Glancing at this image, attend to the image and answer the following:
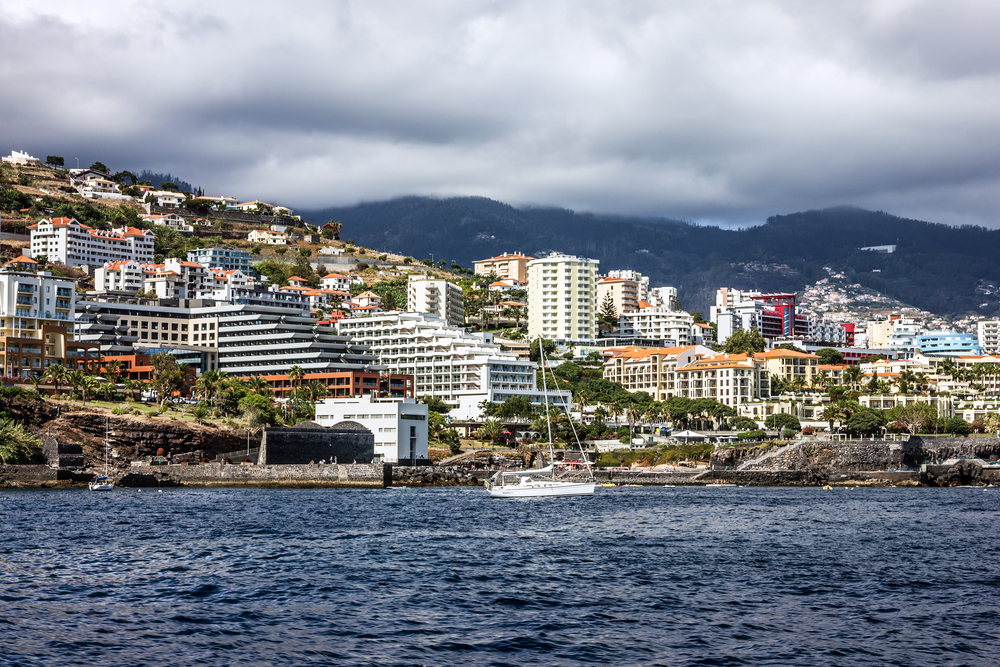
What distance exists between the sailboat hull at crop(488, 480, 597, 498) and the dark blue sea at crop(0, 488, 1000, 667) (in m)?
19.3

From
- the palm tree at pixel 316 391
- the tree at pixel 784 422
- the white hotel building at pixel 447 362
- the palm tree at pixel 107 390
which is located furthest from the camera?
the white hotel building at pixel 447 362

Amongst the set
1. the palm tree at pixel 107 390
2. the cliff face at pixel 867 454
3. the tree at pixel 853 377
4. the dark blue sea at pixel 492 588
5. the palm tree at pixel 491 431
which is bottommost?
the dark blue sea at pixel 492 588

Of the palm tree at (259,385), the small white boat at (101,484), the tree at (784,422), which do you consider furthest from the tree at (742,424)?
the small white boat at (101,484)

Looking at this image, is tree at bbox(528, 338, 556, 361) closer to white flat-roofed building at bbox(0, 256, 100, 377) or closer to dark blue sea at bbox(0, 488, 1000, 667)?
white flat-roofed building at bbox(0, 256, 100, 377)

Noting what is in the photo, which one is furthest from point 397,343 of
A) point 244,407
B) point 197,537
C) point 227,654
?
point 227,654

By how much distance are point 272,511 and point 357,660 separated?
41.9 m

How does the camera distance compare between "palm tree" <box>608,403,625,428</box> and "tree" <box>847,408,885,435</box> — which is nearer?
"tree" <box>847,408,885,435</box>

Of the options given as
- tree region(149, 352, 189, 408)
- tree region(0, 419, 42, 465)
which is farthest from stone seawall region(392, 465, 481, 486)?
tree region(149, 352, 189, 408)

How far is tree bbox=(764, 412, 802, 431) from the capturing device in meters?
146

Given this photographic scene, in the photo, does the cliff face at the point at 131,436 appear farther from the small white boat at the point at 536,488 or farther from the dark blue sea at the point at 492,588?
the dark blue sea at the point at 492,588

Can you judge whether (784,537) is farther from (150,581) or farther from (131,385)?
(131,385)

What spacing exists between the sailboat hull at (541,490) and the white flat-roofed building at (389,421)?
2613 cm

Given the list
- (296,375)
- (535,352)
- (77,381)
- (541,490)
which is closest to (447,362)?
(296,375)

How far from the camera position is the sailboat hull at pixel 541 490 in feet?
268
